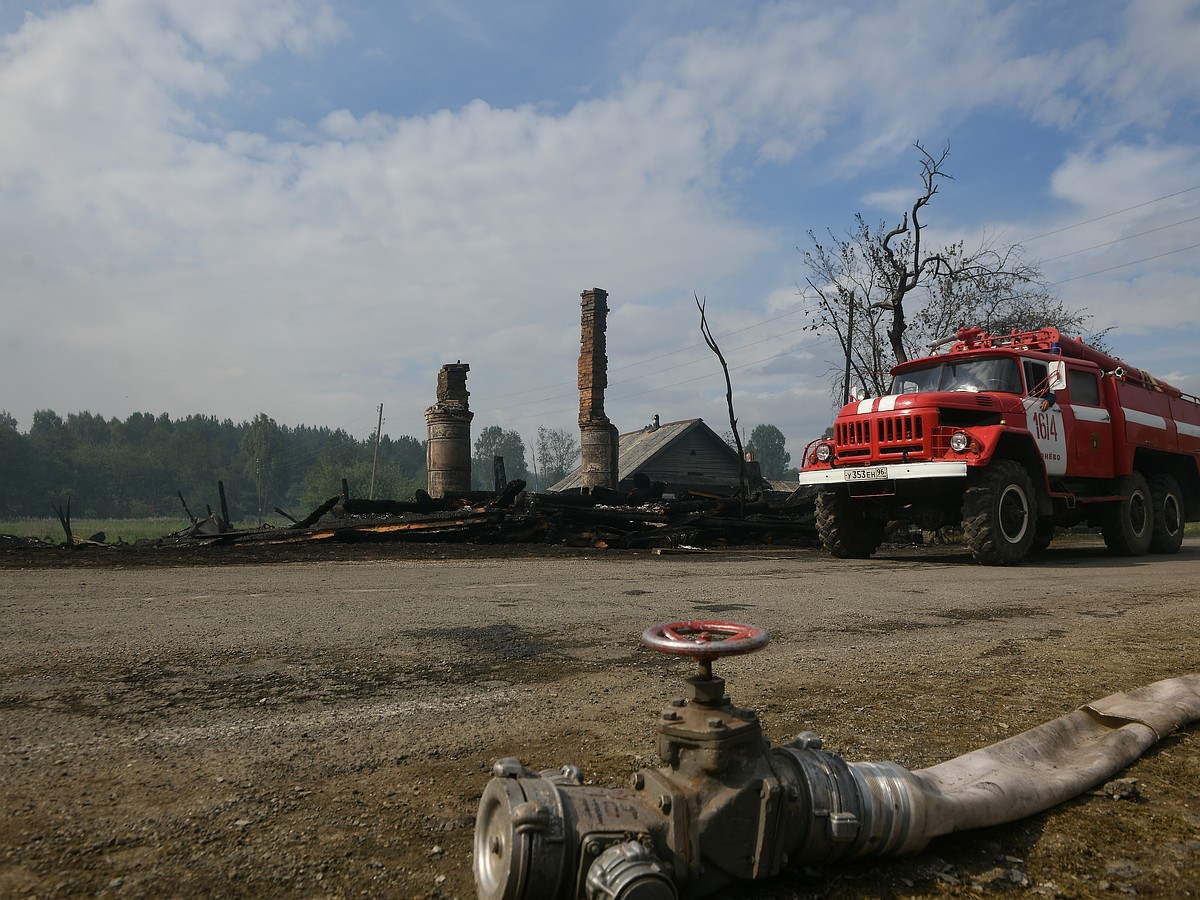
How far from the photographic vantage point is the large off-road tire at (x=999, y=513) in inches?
368

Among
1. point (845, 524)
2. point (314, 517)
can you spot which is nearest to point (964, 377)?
point (845, 524)

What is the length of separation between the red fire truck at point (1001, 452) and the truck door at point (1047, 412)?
2cm

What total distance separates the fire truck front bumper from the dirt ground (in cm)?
288

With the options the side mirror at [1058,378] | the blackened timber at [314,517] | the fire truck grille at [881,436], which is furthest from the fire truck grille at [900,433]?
the blackened timber at [314,517]

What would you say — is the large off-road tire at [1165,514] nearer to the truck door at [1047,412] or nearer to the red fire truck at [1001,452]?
the red fire truck at [1001,452]

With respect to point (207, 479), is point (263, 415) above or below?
above

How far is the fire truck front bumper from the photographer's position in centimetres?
922

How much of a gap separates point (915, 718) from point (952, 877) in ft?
3.58

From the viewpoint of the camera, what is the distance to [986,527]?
9.37m

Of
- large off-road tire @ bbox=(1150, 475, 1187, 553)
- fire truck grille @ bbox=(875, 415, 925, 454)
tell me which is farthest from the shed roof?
fire truck grille @ bbox=(875, 415, 925, 454)

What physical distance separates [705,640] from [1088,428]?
11.5 meters

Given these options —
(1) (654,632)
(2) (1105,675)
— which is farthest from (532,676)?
(2) (1105,675)

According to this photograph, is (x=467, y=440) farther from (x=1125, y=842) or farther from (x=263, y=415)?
(x=263, y=415)

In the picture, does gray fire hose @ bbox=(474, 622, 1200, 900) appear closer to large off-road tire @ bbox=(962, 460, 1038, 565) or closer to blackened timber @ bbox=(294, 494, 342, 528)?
large off-road tire @ bbox=(962, 460, 1038, 565)
